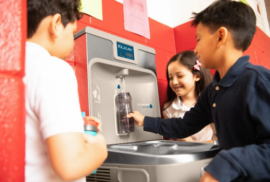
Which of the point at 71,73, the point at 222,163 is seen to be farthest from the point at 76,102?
the point at 222,163

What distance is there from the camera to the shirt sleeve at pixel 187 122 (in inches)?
37.8

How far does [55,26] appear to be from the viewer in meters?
0.53

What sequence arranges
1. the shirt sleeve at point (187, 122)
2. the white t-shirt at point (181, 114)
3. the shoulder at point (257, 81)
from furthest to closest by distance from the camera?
the white t-shirt at point (181, 114)
the shirt sleeve at point (187, 122)
the shoulder at point (257, 81)

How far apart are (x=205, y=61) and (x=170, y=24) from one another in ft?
3.92

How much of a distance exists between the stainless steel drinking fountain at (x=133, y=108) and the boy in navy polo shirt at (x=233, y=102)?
0.10 meters

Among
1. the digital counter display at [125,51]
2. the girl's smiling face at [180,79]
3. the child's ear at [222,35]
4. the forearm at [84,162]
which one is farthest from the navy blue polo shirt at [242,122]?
the girl's smiling face at [180,79]

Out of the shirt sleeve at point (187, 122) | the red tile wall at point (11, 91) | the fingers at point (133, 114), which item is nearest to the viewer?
the red tile wall at point (11, 91)

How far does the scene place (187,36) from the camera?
1.87 meters

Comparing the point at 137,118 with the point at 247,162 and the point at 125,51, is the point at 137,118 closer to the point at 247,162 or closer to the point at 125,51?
the point at 125,51

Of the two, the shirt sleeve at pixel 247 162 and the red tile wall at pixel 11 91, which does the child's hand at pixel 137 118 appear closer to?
the shirt sleeve at pixel 247 162

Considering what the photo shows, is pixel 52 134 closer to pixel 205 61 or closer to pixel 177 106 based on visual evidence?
pixel 205 61

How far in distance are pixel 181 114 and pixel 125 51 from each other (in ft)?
2.00

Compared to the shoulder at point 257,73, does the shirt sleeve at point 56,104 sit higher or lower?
lower

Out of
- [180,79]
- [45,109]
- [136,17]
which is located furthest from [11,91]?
[136,17]
